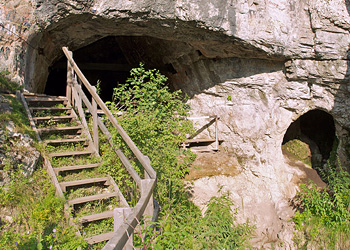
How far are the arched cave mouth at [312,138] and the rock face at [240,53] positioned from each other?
132 cm

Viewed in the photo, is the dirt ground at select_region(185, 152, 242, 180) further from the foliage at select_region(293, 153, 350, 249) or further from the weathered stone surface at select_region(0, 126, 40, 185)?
the weathered stone surface at select_region(0, 126, 40, 185)

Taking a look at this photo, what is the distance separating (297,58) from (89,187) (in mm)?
5947

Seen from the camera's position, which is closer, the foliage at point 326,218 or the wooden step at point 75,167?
the wooden step at point 75,167

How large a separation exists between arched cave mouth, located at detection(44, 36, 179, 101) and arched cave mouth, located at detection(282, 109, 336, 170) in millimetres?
4504

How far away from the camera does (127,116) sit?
4.42 meters

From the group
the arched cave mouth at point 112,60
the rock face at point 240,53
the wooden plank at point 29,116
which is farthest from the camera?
the arched cave mouth at point 112,60

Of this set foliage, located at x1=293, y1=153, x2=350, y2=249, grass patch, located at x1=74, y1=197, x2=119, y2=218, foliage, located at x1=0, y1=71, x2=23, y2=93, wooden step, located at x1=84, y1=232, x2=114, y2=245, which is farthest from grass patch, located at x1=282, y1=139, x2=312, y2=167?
foliage, located at x1=0, y1=71, x2=23, y2=93

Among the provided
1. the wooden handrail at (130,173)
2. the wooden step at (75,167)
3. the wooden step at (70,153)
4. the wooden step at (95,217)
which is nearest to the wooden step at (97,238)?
the wooden step at (95,217)

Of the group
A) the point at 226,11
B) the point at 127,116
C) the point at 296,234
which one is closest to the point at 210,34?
the point at 226,11

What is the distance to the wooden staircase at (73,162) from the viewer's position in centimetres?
356

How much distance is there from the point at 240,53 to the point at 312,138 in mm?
4529

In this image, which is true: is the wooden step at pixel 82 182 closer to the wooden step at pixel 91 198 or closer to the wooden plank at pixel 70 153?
the wooden step at pixel 91 198

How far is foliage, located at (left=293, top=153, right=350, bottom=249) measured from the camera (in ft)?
18.7

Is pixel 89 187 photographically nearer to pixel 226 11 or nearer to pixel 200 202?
pixel 200 202
